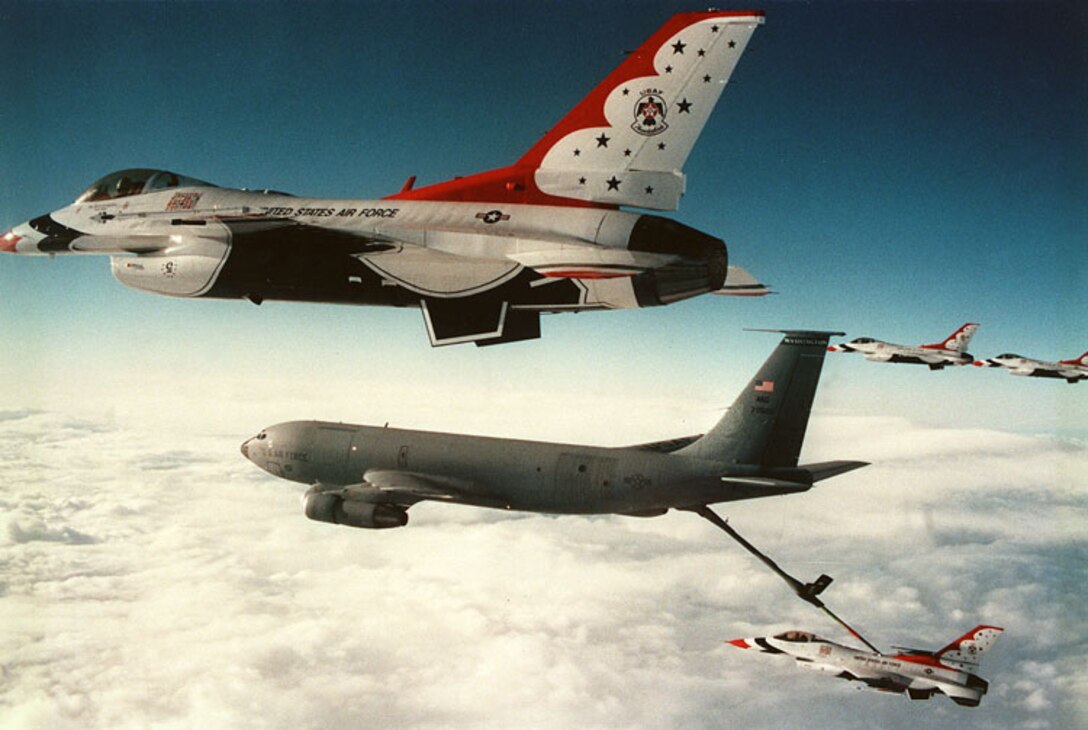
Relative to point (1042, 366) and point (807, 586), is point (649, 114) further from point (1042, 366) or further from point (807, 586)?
point (1042, 366)

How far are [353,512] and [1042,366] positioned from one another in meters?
14.6

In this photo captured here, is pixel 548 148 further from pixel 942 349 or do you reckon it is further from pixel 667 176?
pixel 942 349

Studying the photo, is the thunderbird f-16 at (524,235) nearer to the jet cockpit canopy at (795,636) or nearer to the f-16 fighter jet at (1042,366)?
the jet cockpit canopy at (795,636)

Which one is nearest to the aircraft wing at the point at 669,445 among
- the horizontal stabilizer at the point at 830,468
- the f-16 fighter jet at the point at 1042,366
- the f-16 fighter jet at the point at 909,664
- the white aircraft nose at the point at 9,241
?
the horizontal stabilizer at the point at 830,468

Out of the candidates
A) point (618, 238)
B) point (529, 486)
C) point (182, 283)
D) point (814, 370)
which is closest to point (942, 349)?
point (814, 370)

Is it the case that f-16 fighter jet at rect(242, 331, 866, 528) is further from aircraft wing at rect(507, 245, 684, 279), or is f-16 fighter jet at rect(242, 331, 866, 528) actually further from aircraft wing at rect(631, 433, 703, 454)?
aircraft wing at rect(507, 245, 684, 279)

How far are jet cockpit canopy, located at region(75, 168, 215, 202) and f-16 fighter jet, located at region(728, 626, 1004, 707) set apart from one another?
12.1 meters

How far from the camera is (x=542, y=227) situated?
988 centimetres

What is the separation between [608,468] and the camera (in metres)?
13.7

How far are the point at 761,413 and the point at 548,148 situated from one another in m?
5.48

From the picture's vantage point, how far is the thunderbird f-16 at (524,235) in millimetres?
9461

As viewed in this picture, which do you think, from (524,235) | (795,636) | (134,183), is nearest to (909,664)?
(795,636)

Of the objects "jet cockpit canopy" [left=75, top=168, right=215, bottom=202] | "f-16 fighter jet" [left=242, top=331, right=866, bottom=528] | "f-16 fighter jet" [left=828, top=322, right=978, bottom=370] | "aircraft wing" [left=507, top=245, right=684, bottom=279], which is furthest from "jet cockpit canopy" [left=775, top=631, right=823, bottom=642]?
"jet cockpit canopy" [left=75, top=168, right=215, bottom=202]

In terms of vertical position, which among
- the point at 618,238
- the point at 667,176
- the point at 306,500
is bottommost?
the point at 306,500
